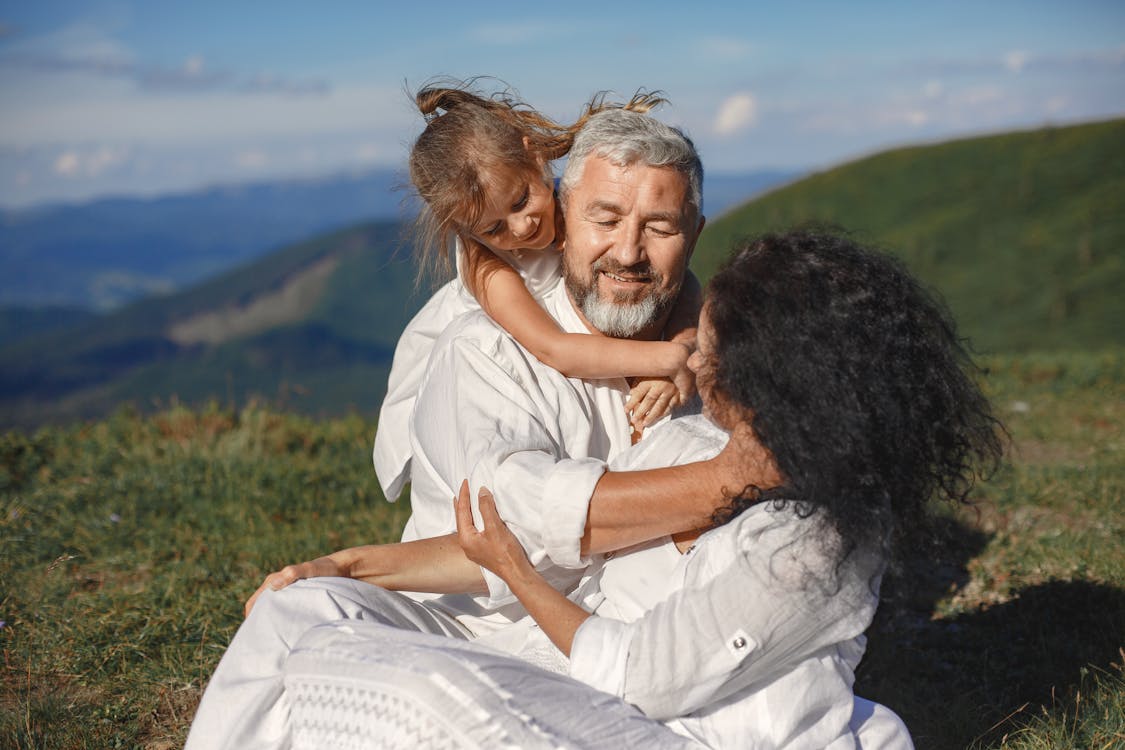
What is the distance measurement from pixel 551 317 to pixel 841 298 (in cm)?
158

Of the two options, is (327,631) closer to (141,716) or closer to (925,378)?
(925,378)

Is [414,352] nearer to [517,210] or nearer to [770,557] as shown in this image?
[517,210]

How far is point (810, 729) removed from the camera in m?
2.53

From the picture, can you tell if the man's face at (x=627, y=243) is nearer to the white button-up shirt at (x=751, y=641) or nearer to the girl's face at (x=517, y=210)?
the girl's face at (x=517, y=210)

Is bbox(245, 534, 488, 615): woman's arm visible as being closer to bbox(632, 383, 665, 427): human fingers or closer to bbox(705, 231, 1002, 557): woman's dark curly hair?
bbox(632, 383, 665, 427): human fingers

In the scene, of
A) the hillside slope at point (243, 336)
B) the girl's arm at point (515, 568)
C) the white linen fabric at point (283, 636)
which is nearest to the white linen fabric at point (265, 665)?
the white linen fabric at point (283, 636)

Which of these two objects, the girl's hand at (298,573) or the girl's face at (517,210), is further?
the girl's face at (517,210)

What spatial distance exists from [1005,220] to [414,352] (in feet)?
131

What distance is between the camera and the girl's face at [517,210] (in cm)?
381

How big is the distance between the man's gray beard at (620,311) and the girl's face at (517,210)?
0.25 meters

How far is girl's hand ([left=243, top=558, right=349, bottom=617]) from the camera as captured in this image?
9.39 feet

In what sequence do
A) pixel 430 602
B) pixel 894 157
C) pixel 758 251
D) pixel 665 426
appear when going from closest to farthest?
pixel 758 251 < pixel 665 426 < pixel 430 602 < pixel 894 157

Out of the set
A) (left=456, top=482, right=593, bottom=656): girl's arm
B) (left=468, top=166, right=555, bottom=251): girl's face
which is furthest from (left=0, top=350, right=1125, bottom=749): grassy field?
(left=468, top=166, right=555, bottom=251): girl's face

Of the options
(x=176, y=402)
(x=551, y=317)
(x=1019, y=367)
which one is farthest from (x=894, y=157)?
(x=551, y=317)
